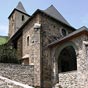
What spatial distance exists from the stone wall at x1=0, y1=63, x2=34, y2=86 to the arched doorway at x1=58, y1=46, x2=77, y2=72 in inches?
189

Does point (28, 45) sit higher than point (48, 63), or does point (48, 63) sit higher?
point (28, 45)

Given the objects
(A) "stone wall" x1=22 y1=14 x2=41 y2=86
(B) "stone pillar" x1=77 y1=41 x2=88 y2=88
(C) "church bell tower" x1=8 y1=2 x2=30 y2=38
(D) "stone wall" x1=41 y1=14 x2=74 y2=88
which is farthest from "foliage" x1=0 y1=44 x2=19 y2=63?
(C) "church bell tower" x1=8 y1=2 x2=30 y2=38

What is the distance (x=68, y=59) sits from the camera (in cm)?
2395

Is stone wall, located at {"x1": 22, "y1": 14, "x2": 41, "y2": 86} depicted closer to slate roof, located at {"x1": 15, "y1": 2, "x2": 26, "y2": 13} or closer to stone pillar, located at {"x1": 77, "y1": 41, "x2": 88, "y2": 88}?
stone pillar, located at {"x1": 77, "y1": 41, "x2": 88, "y2": 88}

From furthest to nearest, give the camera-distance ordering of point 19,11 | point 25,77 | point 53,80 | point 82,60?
point 19,11 → point 53,80 → point 25,77 → point 82,60

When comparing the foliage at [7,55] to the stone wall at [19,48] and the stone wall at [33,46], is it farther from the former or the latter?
the stone wall at [19,48]

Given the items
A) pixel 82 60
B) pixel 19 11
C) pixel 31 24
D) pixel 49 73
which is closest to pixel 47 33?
pixel 31 24

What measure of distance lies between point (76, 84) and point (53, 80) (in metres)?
3.51

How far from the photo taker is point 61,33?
23297 mm

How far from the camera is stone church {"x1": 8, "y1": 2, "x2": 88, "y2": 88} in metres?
17.4

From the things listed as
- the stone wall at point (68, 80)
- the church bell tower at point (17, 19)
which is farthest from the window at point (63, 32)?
the church bell tower at point (17, 19)

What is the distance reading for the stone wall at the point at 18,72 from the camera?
1808 cm

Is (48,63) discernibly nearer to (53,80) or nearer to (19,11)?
(53,80)

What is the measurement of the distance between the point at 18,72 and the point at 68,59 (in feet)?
24.1
